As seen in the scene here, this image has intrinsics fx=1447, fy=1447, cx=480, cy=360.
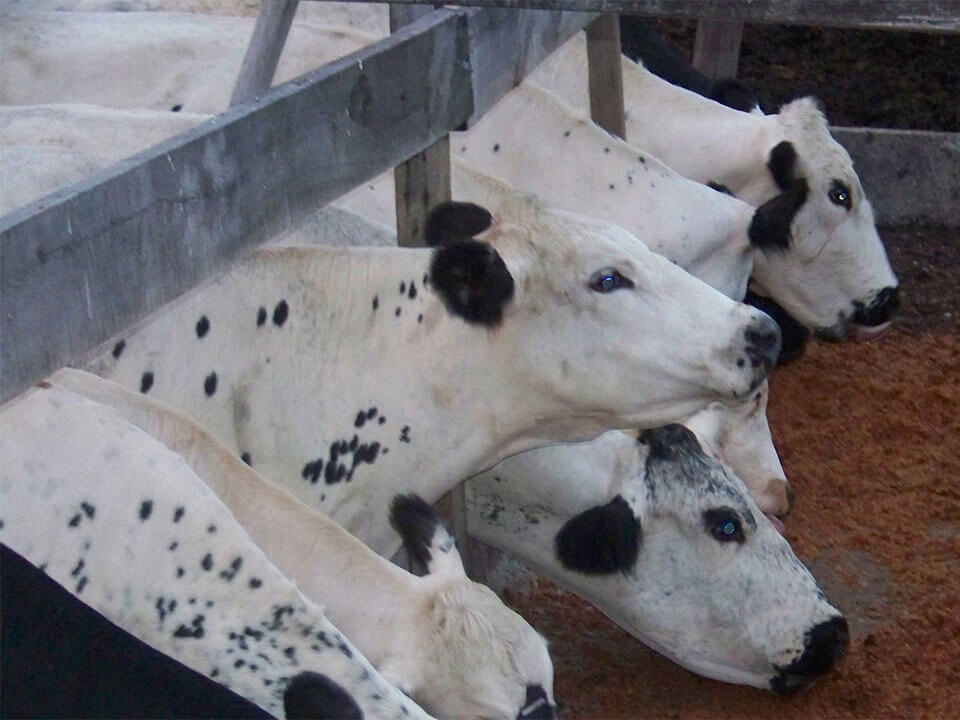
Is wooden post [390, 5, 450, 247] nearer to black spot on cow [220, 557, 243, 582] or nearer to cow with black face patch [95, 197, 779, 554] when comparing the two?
cow with black face patch [95, 197, 779, 554]

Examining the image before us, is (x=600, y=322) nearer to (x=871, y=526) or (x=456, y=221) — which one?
(x=456, y=221)

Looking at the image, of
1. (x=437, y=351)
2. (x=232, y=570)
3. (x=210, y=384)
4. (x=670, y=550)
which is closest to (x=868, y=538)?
(x=670, y=550)

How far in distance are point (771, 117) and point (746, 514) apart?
Answer: 2.46 meters

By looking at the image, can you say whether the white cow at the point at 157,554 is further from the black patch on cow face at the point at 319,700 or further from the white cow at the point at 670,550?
the white cow at the point at 670,550

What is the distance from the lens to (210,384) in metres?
3.66

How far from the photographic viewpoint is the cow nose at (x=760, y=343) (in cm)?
366

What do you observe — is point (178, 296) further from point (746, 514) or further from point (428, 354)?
point (746, 514)

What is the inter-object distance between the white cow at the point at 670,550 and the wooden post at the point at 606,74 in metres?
1.80

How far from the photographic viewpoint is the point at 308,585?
2951 millimetres

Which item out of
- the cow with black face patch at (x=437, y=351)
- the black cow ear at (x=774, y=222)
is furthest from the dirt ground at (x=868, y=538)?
the cow with black face patch at (x=437, y=351)

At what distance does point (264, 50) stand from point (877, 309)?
12.0ft

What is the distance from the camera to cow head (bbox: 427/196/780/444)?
368 cm

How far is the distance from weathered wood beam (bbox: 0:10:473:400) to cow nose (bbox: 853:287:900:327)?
9.20ft

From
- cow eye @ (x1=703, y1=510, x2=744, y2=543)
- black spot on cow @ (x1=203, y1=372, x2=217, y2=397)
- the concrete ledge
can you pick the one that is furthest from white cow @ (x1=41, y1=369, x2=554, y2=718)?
the concrete ledge
